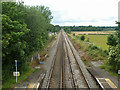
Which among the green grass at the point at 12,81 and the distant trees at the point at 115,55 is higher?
the distant trees at the point at 115,55

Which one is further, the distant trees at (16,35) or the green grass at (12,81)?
the green grass at (12,81)

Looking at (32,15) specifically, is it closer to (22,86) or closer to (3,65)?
(3,65)

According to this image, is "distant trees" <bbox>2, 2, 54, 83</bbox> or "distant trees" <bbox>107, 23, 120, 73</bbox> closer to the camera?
"distant trees" <bbox>2, 2, 54, 83</bbox>

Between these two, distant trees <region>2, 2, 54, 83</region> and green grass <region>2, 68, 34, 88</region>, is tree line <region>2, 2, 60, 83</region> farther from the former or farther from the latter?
green grass <region>2, 68, 34, 88</region>

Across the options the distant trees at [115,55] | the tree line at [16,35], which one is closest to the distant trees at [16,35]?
the tree line at [16,35]

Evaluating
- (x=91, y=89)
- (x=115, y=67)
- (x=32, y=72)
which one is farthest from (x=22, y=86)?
(x=115, y=67)

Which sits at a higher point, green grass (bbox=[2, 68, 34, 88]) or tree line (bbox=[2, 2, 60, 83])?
Answer: tree line (bbox=[2, 2, 60, 83])

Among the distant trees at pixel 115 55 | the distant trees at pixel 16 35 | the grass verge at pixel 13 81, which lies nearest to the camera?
the distant trees at pixel 16 35

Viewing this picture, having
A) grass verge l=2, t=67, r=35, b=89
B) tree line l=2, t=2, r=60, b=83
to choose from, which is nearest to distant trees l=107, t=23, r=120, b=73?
tree line l=2, t=2, r=60, b=83

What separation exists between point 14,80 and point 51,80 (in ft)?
10.9

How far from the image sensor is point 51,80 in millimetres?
12750

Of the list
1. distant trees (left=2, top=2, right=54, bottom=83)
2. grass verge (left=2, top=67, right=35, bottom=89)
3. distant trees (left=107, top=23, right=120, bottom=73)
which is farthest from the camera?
distant trees (left=107, top=23, right=120, bottom=73)

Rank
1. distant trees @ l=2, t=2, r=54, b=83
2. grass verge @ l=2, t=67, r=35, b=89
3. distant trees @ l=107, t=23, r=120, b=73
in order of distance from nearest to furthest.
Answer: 1. distant trees @ l=2, t=2, r=54, b=83
2. grass verge @ l=2, t=67, r=35, b=89
3. distant trees @ l=107, t=23, r=120, b=73

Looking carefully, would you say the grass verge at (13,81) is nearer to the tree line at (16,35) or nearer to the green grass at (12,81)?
the green grass at (12,81)
